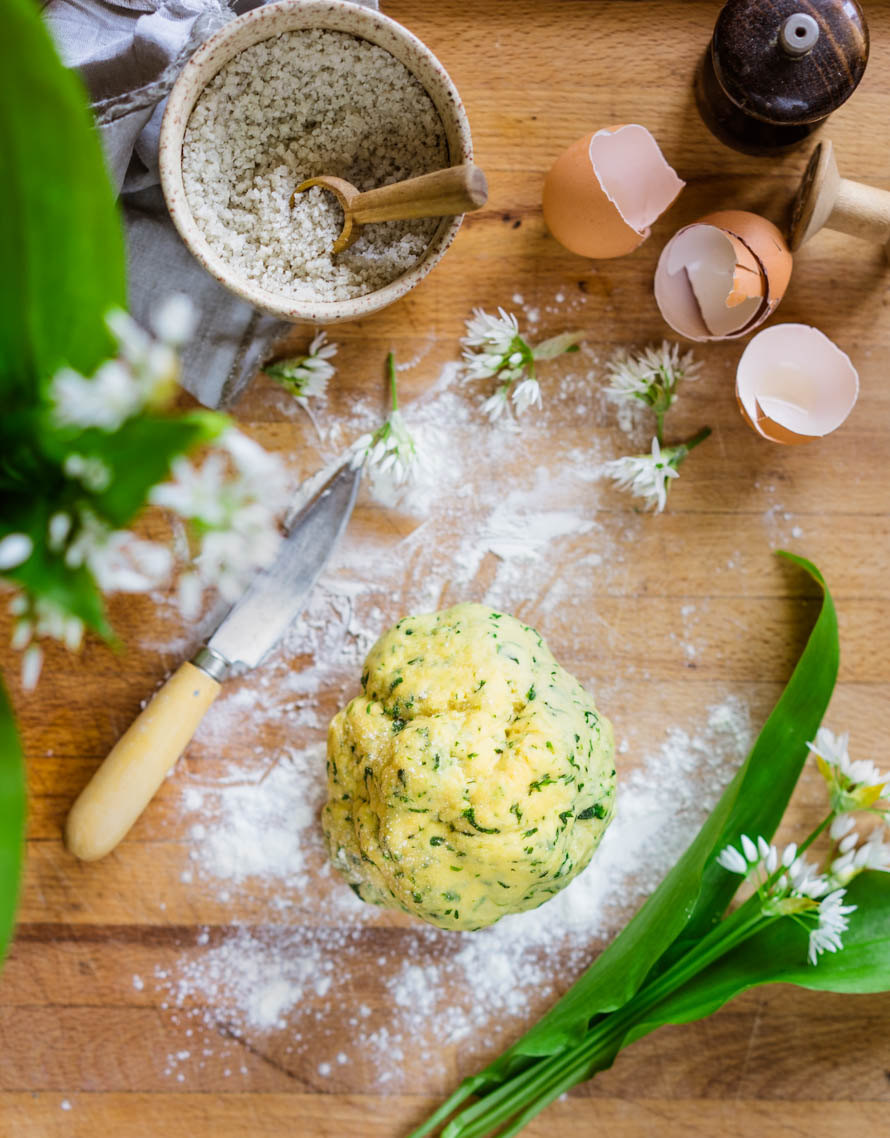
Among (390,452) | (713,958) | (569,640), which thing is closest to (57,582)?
(390,452)

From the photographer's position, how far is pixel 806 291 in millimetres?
1034

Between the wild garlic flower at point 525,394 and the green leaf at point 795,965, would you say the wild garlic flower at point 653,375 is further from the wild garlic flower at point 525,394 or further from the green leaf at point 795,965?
the green leaf at point 795,965

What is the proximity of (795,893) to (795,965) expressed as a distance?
9cm

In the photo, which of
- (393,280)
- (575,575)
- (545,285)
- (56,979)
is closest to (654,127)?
(545,285)

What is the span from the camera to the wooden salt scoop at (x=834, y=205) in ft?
3.03

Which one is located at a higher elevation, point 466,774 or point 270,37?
point 270,37

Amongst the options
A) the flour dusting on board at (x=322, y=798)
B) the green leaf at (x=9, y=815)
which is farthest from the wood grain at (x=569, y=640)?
the green leaf at (x=9, y=815)

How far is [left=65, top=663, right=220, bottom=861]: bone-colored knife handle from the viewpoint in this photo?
3.08 feet

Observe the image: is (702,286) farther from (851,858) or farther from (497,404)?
(851,858)

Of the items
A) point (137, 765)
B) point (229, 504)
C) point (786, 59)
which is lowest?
point (137, 765)

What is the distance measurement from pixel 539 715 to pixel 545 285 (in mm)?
482

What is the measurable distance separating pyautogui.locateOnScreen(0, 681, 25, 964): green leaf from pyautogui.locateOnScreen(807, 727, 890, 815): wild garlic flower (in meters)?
0.74

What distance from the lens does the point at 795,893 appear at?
0.91m

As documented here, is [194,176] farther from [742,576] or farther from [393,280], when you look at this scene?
[742,576]
